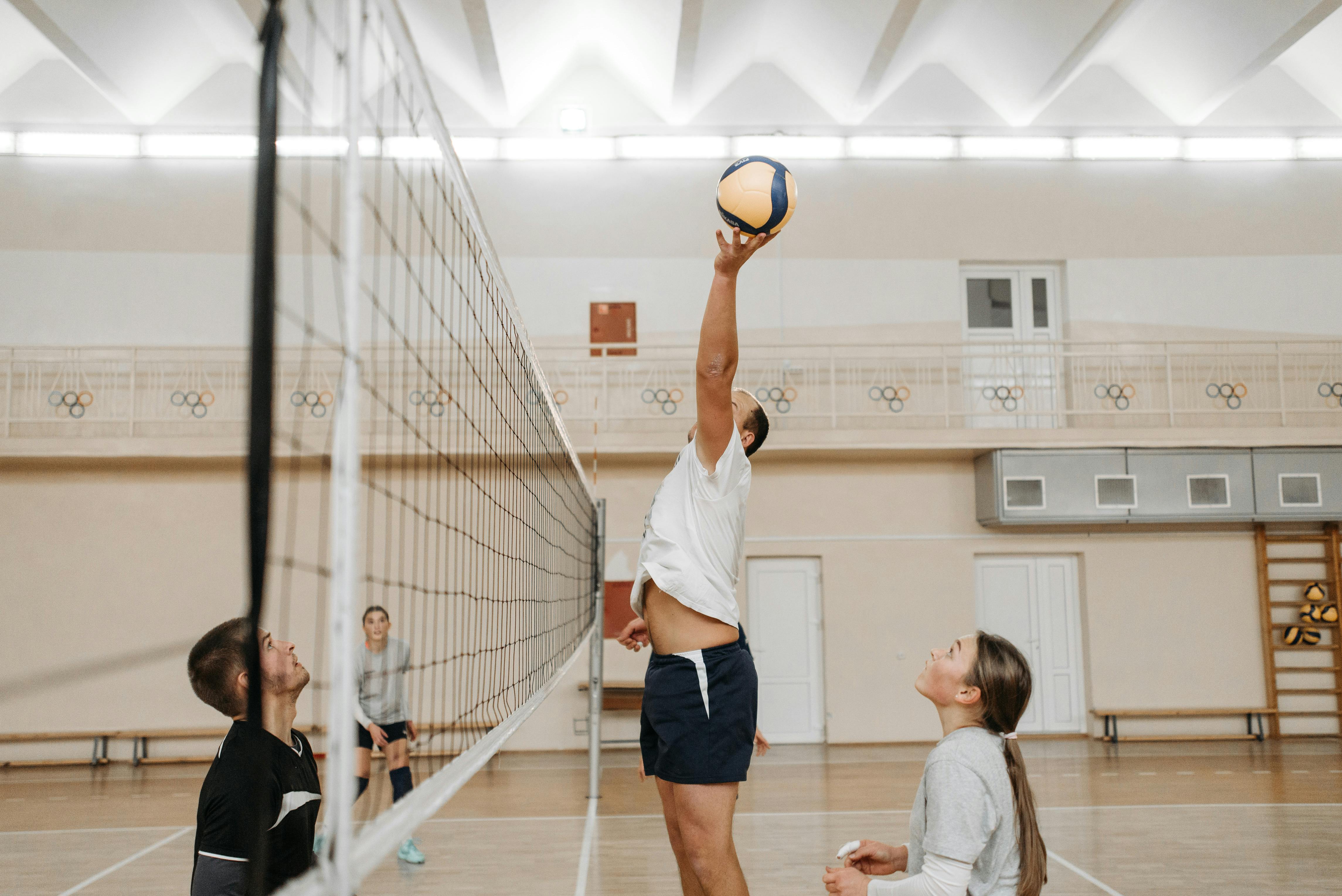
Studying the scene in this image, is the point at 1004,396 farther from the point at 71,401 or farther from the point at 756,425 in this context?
the point at 71,401

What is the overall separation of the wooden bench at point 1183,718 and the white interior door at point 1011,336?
10.9 feet

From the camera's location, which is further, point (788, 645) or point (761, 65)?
point (761, 65)

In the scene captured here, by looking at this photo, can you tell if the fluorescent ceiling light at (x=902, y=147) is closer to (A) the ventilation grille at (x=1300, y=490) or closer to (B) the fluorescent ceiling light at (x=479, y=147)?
(B) the fluorescent ceiling light at (x=479, y=147)

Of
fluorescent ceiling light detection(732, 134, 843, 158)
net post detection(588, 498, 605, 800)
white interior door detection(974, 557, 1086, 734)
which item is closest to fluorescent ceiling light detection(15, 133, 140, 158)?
fluorescent ceiling light detection(732, 134, 843, 158)

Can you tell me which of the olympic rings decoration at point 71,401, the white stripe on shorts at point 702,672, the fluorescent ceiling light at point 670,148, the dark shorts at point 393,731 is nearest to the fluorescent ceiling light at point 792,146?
the fluorescent ceiling light at point 670,148

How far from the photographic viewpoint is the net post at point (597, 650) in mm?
6391

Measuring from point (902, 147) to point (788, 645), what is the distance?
6.42 meters

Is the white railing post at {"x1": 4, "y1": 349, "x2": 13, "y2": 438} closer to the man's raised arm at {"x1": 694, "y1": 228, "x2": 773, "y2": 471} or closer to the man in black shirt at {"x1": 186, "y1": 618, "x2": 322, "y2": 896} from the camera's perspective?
the man in black shirt at {"x1": 186, "y1": 618, "x2": 322, "y2": 896}

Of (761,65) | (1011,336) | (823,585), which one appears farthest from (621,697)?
(761,65)

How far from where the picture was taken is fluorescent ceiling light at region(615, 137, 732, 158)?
11.6 metres

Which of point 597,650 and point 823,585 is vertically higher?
point 823,585

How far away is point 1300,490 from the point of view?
9.91m

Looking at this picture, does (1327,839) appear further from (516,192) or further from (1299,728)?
(516,192)

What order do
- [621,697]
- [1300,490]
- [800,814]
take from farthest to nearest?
[1300,490]
[621,697]
[800,814]
